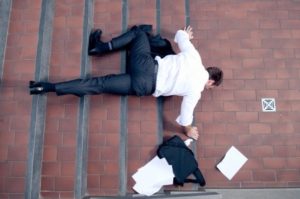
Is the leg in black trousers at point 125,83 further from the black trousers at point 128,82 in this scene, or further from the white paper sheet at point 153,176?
the white paper sheet at point 153,176

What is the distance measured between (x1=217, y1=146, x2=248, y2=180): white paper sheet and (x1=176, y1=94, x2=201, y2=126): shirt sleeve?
1.85ft

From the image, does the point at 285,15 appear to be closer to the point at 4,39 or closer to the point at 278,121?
the point at 278,121

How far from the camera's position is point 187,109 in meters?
3.17

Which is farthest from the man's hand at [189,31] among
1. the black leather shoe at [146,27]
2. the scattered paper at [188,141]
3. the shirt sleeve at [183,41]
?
the scattered paper at [188,141]

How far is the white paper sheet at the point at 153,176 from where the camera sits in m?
3.22

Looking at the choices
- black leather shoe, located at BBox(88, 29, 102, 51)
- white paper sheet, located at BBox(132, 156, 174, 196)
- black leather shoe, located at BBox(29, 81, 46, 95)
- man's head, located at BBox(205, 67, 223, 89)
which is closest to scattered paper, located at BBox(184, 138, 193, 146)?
white paper sheet, located at BBox(132, 156, 174, 196)

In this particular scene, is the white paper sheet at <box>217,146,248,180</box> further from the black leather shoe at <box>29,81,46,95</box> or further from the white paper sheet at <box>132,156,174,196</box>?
the black leather shoe at <box>29,81,46,95</box>

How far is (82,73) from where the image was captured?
3.34m

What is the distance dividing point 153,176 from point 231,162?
2.75ft

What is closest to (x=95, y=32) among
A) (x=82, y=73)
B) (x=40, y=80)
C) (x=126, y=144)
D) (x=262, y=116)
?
(x=82, y=73)

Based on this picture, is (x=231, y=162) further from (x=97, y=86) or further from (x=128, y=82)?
(x=97, y=86)

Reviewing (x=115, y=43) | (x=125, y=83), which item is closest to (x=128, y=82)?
(x=125, y=83)

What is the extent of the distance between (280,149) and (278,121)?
0.98ft

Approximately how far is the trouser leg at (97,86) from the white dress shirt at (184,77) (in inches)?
12.5
